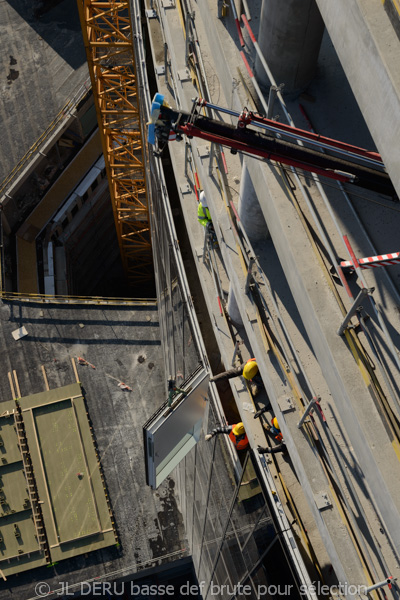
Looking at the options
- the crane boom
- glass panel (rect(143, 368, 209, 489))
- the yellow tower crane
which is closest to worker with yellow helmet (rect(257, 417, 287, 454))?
glass panel (rect(143, 368, 209, 489))

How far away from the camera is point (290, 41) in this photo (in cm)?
1491

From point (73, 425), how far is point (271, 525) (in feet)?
51.1

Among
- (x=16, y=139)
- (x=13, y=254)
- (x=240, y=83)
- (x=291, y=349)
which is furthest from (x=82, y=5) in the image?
(x=291, y=349)

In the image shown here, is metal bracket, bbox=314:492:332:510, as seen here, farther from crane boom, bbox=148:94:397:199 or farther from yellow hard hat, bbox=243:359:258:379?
crane boom, bbox=148:94:397:199

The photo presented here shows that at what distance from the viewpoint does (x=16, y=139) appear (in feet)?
135

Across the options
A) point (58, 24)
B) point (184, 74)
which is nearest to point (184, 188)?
point (184, 74)

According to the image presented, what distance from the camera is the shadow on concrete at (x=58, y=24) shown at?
1729 inches

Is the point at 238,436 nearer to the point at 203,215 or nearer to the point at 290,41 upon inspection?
the point at 203,215

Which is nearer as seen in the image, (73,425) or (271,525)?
(271,525)

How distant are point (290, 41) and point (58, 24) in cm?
3496

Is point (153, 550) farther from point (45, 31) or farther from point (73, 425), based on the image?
point (45, 31)

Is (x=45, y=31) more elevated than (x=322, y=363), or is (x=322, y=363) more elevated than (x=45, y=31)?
(x=45, y=31)

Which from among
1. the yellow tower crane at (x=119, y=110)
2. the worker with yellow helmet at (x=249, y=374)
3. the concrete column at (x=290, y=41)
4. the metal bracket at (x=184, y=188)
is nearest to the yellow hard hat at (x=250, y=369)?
the worker with yellow helmet at (x=249, y=374)

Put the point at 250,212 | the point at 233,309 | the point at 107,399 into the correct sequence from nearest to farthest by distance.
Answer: the point at 250,212 → the point at 233,309 → the point at 107,399
